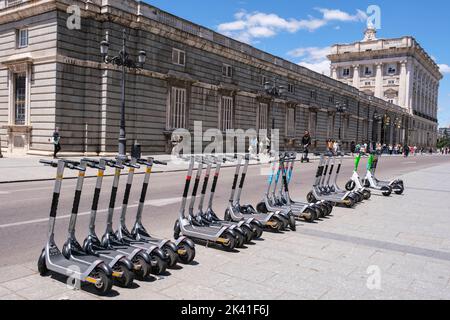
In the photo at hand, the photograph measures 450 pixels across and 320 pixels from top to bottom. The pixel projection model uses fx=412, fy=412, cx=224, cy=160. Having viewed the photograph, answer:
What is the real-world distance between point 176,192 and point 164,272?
6.98 metres

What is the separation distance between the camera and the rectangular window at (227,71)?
34891 mm

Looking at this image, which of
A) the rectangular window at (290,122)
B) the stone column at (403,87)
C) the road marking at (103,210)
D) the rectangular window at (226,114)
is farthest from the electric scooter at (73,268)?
the stone column at (403,87)

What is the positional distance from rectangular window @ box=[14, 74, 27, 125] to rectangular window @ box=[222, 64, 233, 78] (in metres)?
15.9

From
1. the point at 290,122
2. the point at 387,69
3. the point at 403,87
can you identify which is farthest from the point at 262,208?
the point at 387,69

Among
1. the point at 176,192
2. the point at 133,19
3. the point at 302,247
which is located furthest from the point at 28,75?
the point at 302,247

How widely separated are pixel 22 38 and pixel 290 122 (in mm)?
29121

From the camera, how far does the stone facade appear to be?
88.8m

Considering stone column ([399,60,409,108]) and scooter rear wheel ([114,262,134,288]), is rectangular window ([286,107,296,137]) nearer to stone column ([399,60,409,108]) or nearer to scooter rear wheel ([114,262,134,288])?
scooter rear wheel ([114,262,134,288])

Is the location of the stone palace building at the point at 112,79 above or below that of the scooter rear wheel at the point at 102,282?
above

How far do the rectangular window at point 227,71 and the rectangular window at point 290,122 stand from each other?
11.9m

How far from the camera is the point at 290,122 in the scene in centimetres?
4634

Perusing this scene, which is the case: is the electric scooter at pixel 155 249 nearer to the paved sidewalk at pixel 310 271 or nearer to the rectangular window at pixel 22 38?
the paved sidewalk at pixel 310 271

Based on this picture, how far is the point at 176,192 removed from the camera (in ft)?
38.7
